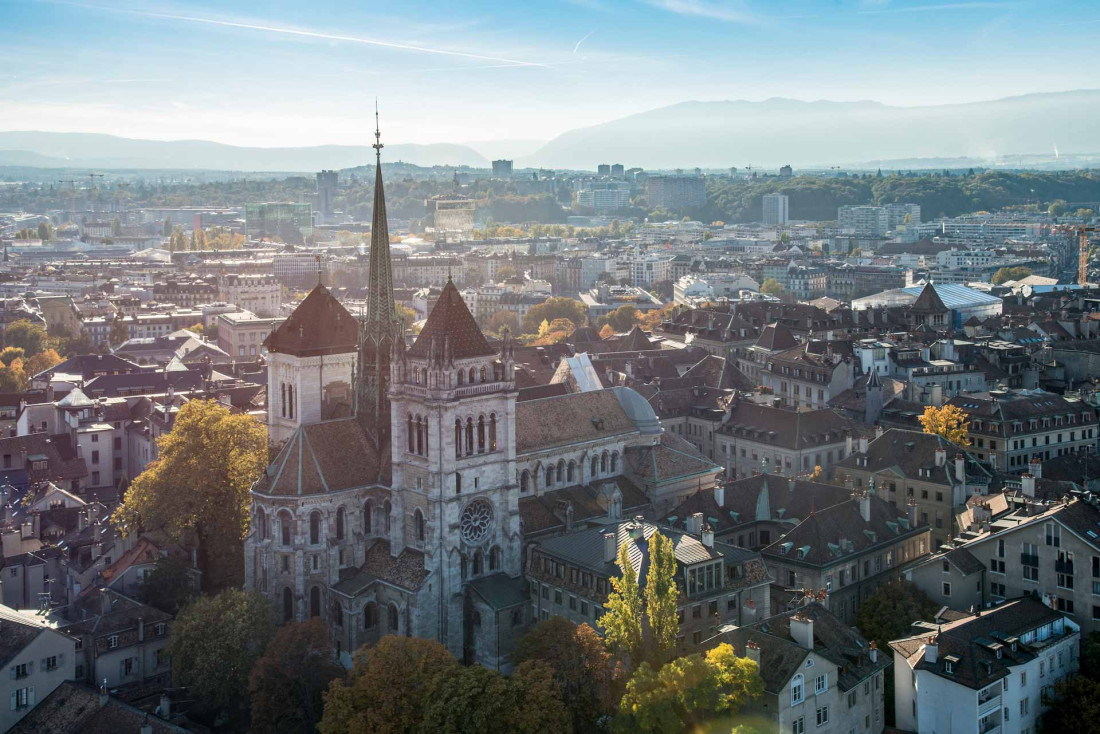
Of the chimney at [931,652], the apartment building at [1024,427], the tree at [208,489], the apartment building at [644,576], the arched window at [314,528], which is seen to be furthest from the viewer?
the apartment building at [1024,427]

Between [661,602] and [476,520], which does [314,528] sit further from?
[661,602]

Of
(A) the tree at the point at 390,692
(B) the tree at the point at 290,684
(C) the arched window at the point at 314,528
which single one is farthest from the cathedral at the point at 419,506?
(A) the tree at the point at 390,692

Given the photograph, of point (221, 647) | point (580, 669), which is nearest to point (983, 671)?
point (580, 669)

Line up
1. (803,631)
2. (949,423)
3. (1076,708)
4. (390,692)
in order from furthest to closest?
(949,423)
(1076,708)
(390,692)
(803,631)

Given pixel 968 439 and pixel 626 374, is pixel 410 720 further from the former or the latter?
pixel 626 374

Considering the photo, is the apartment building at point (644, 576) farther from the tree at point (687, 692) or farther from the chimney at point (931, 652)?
the tree at point (687, 692)

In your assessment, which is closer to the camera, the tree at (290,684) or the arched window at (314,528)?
the tree at (290,684)

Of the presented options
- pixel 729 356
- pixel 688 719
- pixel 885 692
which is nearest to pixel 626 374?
pixel 729 356
